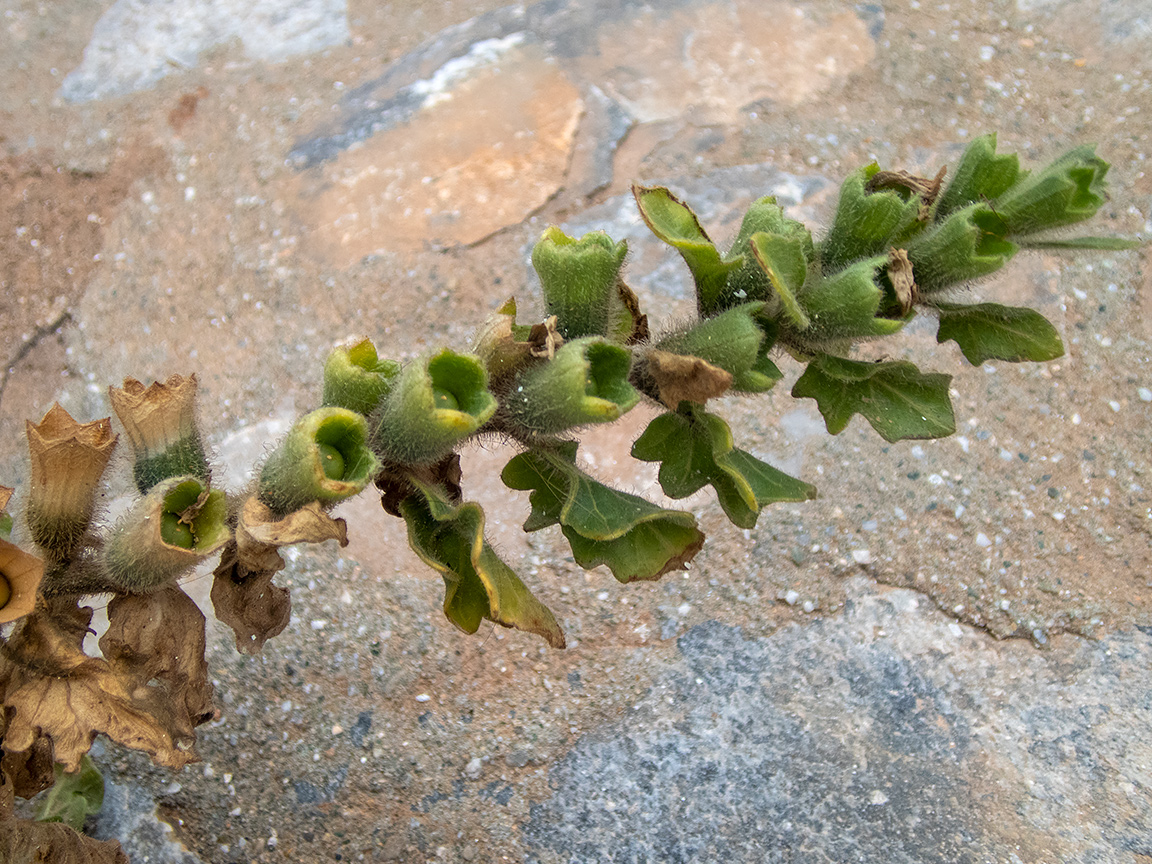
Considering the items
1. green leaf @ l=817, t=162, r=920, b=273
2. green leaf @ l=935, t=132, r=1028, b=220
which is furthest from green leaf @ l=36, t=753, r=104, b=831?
green leaf @ l=935, t=132, r=1028, b=220

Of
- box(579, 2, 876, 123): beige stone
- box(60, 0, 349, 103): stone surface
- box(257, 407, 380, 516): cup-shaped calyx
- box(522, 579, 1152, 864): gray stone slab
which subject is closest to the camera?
box(257, 407, 380, 516): cup-shaped calyx

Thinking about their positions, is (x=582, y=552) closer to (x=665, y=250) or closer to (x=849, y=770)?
(x=849, y=770)

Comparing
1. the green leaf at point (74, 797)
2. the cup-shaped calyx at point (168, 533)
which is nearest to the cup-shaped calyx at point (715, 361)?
the cup-shaped calyx at point (168, 533)

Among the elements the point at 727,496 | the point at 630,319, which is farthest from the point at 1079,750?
the point at 630,319

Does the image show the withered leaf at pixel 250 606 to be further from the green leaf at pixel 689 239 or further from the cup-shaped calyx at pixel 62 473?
the green leaf at pixel 689 239

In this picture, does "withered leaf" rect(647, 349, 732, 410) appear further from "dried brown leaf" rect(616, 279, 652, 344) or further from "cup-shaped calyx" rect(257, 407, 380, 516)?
"cup-shaped calyx" rect(257, 407, 380, 516)

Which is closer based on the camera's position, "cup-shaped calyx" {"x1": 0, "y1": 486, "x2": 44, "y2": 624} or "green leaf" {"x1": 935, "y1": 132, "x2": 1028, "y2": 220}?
"cup-shaped calyx" {"x1": 0, "y1": 486, "x2": 44, "y2": 624}

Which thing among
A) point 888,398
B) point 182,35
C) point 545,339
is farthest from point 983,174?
point 182,35
